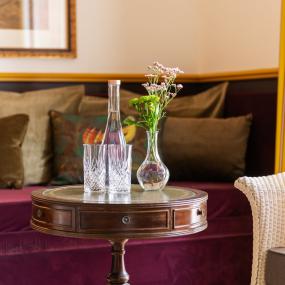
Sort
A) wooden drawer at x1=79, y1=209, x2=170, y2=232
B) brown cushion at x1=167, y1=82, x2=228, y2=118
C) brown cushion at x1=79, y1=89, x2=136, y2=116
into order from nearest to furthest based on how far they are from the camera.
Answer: wooden drawer at x1=79, y1=209, x2=170, y2=232
brown cushion at x1=79, y1=89, x2=136, y2=116
brown cushion at x1=167, y1=82, x2=228, y2=118

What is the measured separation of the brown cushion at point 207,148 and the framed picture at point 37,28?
0.82 meters

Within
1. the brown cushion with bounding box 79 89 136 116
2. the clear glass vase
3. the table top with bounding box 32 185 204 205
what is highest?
the brown cushion with bounding box 79 89 136 116

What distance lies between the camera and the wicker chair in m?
2.84

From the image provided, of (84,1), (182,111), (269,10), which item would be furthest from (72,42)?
(269,10)

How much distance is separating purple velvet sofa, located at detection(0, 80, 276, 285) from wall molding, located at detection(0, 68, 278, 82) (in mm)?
108

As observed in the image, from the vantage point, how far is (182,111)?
4.12 m

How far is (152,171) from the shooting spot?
2830 mm

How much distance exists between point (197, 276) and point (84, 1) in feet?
5.72

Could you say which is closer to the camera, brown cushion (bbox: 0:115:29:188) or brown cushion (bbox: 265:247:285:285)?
brown cushion (bbox: 265:247:285:285)

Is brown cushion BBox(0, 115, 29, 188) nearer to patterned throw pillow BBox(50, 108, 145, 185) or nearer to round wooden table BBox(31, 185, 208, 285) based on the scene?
patterned throw pillow BBox(50, 108, 145, 185)

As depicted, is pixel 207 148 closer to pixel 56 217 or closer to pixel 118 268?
pixel 118 268

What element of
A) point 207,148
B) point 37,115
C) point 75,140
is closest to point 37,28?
point 37,115

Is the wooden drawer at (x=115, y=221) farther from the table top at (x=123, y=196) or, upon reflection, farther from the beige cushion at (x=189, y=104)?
the beige cushion at (x=189, y=104)

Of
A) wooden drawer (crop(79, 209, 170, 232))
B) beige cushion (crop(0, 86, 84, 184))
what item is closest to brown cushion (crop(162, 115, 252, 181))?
beige cushion (crop(0, 86, 84, 184))
